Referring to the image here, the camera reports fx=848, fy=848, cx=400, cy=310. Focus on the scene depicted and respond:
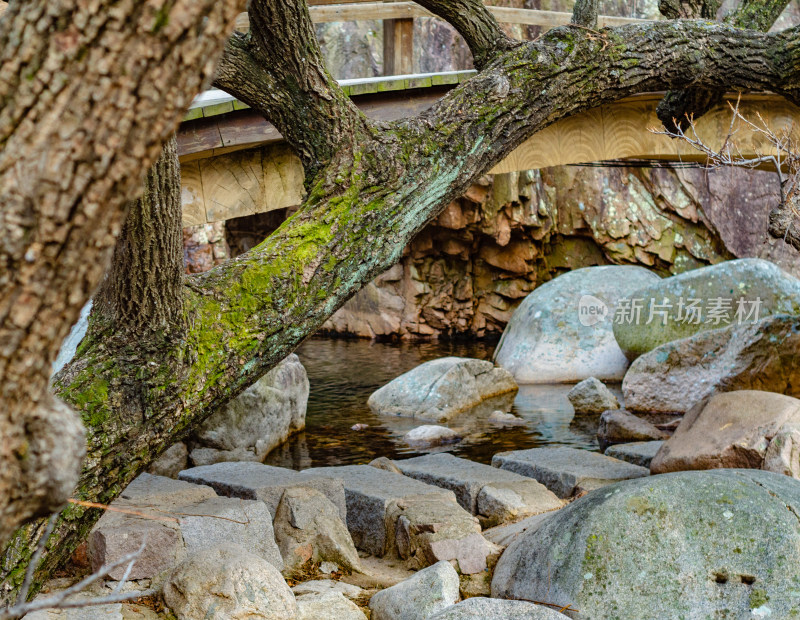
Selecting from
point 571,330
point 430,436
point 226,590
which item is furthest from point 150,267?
point 571,330

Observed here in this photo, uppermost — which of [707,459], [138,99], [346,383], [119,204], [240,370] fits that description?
[138,99]

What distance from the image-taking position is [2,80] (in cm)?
119

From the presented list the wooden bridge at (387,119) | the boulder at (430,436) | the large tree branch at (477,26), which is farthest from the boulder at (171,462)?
the large tree branch at (477,26)

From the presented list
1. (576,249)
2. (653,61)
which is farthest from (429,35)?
(653,61)

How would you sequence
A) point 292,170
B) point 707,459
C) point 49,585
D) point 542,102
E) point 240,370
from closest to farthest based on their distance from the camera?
point 240,370, point 49,585, point 542,102, point 707,459, point 292,170

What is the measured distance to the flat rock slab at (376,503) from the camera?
4551mm

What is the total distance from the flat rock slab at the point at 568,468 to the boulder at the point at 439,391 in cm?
265

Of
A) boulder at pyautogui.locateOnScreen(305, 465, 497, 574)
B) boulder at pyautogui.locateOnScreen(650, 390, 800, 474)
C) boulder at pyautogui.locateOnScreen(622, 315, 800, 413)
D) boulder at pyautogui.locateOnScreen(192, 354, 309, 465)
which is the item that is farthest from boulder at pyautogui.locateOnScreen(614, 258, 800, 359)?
boulder at pyautogui.locateOnScreen(305, 465, 497, 574)

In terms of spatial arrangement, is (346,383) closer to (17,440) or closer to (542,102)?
(542,102)

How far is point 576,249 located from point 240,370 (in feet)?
45.0

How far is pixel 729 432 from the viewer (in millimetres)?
5070

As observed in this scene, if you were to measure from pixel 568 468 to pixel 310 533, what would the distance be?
2.20m

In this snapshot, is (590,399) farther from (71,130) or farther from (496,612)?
(71,130)

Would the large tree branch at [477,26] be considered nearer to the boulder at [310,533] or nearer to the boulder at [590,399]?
the boulder at [310,533]
